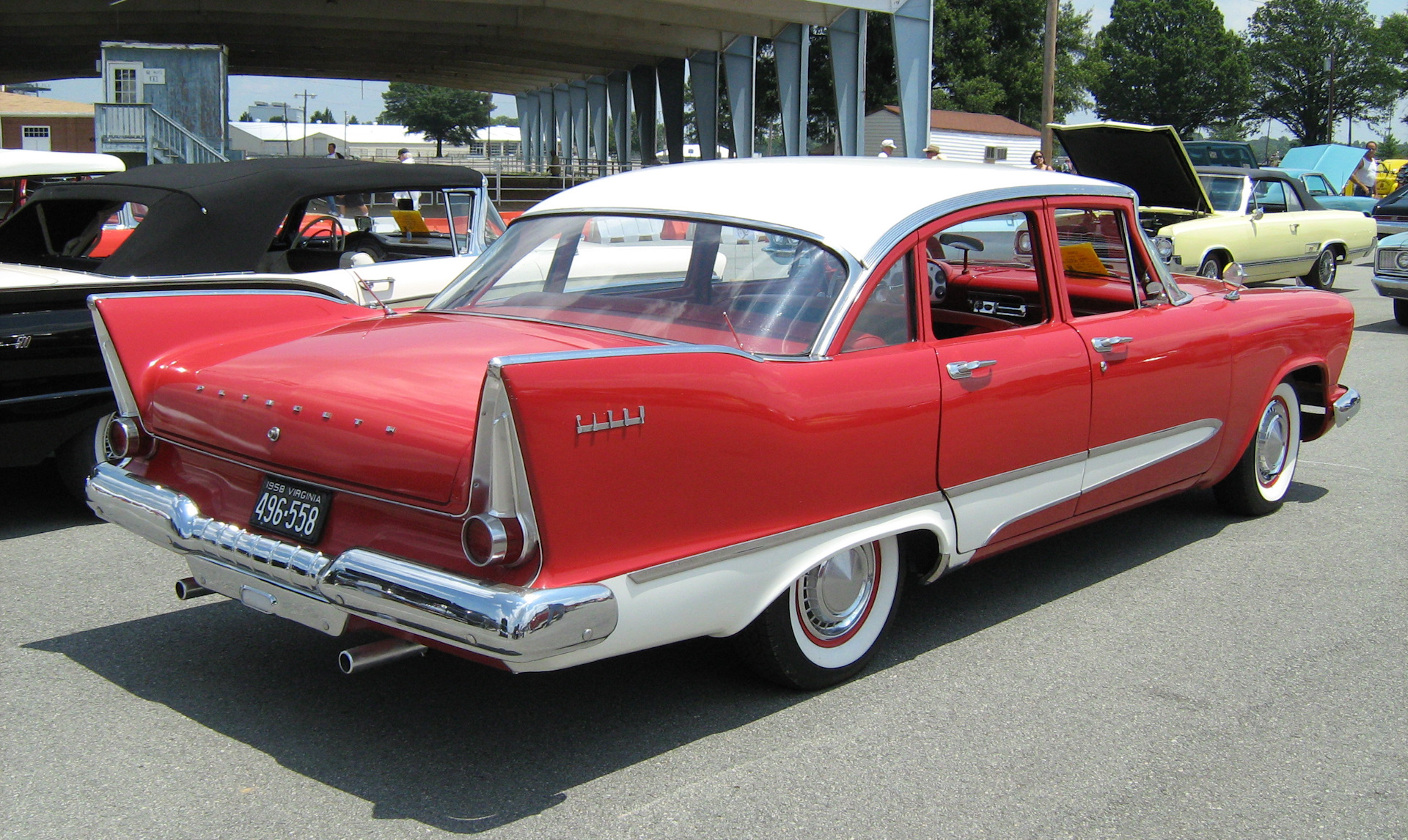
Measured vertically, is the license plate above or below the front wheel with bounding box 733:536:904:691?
above

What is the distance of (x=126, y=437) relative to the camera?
361cm

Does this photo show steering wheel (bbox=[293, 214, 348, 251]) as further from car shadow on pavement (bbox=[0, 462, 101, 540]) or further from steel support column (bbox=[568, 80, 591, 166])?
steel support column (bbox=[568, 80, 591, 166])

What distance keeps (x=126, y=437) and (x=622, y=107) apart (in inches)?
1555

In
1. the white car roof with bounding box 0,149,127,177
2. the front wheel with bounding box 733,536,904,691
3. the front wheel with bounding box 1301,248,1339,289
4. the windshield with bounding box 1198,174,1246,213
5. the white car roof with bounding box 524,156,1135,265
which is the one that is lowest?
the front wheel with bounding box 733,536,904,691

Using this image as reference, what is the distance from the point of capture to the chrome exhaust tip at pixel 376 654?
9.66ft

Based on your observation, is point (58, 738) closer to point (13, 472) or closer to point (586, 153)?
point (13, 472)

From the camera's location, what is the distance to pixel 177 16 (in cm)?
2920

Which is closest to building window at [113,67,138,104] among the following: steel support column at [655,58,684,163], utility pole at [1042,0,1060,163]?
steel support column at [655,58,684,163]

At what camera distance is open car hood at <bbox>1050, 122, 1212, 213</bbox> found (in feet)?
39.6

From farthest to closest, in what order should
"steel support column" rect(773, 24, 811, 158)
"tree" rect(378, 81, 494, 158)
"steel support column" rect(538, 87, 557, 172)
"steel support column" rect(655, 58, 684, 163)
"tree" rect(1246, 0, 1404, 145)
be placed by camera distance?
"tree" rect(378, 81, 494, 158) → "tree" rect(1246, 0, 1404, 145) → "steel support column" rect(538, 87, 557, 172) → "steel support column" rect(655, 58, 684, 163) → "steel support column" rect(773, 24, 811, 158)

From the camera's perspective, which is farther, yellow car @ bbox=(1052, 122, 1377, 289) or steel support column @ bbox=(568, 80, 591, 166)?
steel support column @ bbox=(568, 80, 591, 166)

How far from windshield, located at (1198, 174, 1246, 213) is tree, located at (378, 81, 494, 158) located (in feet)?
416

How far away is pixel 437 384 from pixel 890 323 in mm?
1433

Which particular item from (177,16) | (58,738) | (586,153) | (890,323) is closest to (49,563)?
(58,738)
